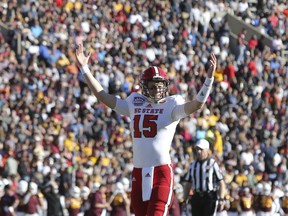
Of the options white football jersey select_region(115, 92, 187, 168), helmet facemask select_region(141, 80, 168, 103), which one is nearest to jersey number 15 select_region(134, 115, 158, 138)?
white football jersey select_region(115, 92, 187, 168)

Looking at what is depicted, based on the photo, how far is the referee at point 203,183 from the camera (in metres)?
15.8

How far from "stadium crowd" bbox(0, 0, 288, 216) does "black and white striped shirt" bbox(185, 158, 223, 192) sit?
3573mm

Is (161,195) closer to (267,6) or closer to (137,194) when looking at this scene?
(137,194)

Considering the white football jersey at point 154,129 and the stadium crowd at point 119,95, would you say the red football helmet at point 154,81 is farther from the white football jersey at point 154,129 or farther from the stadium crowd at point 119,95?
the stadium crowd at point 119,95

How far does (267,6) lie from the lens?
31.3 m

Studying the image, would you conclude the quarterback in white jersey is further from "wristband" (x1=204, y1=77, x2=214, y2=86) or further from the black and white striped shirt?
the black and white striped shirt

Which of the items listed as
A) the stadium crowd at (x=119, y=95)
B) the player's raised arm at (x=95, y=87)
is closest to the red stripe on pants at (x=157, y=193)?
the player's raised arm at (x=95, y=87)

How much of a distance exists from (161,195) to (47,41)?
1487cm

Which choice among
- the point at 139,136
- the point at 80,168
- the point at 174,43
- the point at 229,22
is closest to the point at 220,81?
the point at 174,43

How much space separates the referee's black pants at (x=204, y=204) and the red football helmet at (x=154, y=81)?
581cm

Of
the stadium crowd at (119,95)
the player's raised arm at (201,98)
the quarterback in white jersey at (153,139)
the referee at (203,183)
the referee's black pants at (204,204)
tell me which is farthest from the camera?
the stadium crowd at (119,95)

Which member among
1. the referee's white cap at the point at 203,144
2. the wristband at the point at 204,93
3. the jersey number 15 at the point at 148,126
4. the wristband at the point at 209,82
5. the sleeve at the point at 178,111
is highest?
the wristband at the point at 209,82

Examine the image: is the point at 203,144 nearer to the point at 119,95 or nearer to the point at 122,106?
the point at 122,106

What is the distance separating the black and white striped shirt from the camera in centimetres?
1579
